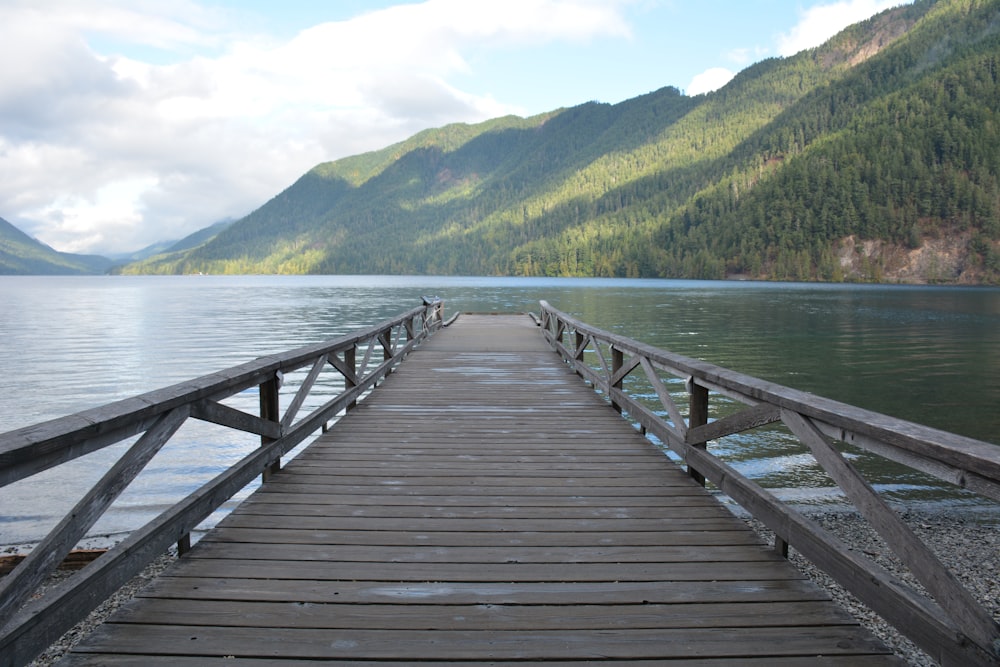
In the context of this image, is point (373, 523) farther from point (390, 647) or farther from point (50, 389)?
point (50, 389)

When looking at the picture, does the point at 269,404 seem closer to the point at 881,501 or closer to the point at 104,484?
the point at 104,484

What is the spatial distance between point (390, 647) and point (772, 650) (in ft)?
5.52

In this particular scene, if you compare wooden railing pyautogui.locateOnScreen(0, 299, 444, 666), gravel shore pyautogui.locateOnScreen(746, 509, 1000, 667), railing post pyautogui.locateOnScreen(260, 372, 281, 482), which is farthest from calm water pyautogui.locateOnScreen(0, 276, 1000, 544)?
wooden railing pyautogui.locateOnScreen(0, 299, 444, 666)

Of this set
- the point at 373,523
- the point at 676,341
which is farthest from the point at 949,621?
the point at 676,341

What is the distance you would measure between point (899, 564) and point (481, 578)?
498 cm

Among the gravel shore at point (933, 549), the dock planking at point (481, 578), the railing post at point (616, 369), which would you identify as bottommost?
the gravel shore at point (933, 549)

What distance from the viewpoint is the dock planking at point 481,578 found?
8.68 feet

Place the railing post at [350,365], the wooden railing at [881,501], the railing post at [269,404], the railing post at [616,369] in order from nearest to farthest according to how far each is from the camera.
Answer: the wooden railing at [881,501] < the railing post at [269,404] < the railing post at [350,365] < the railing post at [616,369]

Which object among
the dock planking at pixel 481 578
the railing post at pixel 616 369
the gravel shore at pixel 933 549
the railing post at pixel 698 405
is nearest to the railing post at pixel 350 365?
the dock planking at pixel 481 578

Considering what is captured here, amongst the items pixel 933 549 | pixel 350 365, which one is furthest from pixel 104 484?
pixel 933 549

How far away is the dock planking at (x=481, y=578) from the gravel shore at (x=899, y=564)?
4.20 ft

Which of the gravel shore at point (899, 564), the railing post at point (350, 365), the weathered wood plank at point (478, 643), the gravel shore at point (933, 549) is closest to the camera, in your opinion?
the weathered wood plank at point (478, 643)

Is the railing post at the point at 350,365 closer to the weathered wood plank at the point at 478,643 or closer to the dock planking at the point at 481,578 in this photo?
the dock planking at the point at 481,578

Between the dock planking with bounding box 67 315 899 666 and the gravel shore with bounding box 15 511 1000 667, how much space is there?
128 centimetres
